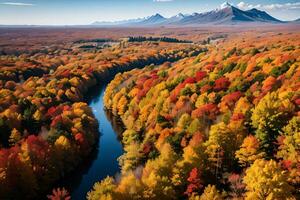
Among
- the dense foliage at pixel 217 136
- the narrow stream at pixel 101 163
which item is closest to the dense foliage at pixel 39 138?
the narrow stream at pixel 101 163

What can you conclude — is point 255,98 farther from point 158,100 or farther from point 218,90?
point 158,100

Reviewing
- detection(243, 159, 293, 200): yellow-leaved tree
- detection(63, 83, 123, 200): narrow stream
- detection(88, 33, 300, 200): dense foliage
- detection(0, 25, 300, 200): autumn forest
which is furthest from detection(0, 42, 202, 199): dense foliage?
detection(243, 159, 293, 200): yellow-leaved tree

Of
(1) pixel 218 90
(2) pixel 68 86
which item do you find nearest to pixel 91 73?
(2) pixel 68 86

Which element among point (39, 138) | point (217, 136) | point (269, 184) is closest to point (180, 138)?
point (217, 136)

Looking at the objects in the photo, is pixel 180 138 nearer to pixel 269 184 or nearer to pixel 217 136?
pixel 217 136

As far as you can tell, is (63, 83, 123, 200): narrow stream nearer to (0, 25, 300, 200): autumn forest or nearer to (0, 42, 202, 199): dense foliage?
(0, 25, 300, 200): autumn forest

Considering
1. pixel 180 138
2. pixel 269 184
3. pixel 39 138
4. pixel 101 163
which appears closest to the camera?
pixel 269 184
